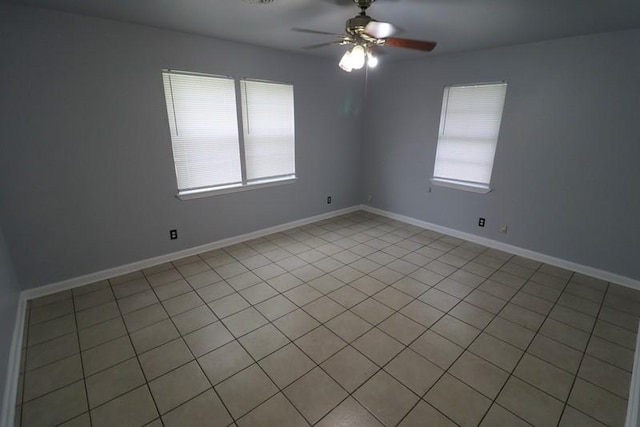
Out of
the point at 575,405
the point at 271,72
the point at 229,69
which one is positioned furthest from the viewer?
the point at 271,72

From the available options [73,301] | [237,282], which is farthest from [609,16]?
[73,301]

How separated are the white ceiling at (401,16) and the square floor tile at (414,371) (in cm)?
254

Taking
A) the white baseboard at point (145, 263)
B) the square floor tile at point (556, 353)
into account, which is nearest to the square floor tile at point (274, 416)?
the square floor tile at point (556, 353)

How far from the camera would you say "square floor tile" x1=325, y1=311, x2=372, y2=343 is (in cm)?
226

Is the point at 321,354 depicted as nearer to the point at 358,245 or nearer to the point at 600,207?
the point at 358,245

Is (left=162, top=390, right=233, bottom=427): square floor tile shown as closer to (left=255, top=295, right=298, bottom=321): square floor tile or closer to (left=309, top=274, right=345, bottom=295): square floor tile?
(left=255, top=295, right=298, bottom=321): square floor tile

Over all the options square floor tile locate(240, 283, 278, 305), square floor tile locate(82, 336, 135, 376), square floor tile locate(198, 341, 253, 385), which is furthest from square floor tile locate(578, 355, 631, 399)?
square floor tile locate(82, 336, 135, 376)

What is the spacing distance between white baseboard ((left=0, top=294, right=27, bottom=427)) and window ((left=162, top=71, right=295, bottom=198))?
165 cm

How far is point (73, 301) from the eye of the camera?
261cm

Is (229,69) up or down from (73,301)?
up

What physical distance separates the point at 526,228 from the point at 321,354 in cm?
301

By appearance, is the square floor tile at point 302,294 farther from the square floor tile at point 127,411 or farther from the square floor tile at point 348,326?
the square floor tile at point 127,411

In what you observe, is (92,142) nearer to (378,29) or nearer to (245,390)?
(245,390)

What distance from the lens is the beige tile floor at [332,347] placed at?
168 centimetres
